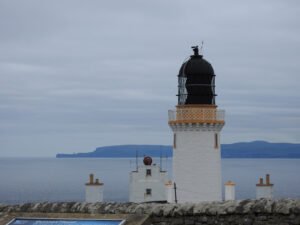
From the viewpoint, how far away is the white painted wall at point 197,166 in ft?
93.1

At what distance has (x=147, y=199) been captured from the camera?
35.9m

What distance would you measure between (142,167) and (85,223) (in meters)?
25.6

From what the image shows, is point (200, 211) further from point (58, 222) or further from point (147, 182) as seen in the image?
point (147, 182)

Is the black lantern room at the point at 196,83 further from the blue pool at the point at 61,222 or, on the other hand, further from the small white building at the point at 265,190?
the blue pool at the point at 61,222

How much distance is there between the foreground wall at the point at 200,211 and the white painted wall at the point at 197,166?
16.9m


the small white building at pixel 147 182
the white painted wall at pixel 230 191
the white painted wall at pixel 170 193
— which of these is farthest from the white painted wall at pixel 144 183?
the white painted wall at pixel 170 193

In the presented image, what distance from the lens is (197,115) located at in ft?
95.1

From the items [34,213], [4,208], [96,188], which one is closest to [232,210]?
[34,213]

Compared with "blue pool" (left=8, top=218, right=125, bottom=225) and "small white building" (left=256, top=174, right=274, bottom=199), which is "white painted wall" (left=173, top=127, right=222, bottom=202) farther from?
"blue pool" (left=8, top=218, right=125, bottom=225)

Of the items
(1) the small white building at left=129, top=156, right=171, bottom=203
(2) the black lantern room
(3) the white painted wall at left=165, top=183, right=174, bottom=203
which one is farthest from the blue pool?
(1) the small white building at left=129, top=156, right=171, bottom=203

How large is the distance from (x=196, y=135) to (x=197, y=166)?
1.33m

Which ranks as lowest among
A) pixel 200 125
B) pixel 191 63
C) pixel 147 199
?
pixel 147 199

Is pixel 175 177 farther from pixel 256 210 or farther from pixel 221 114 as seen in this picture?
pixel 256 210

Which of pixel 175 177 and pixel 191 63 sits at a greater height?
pixel 191 63
